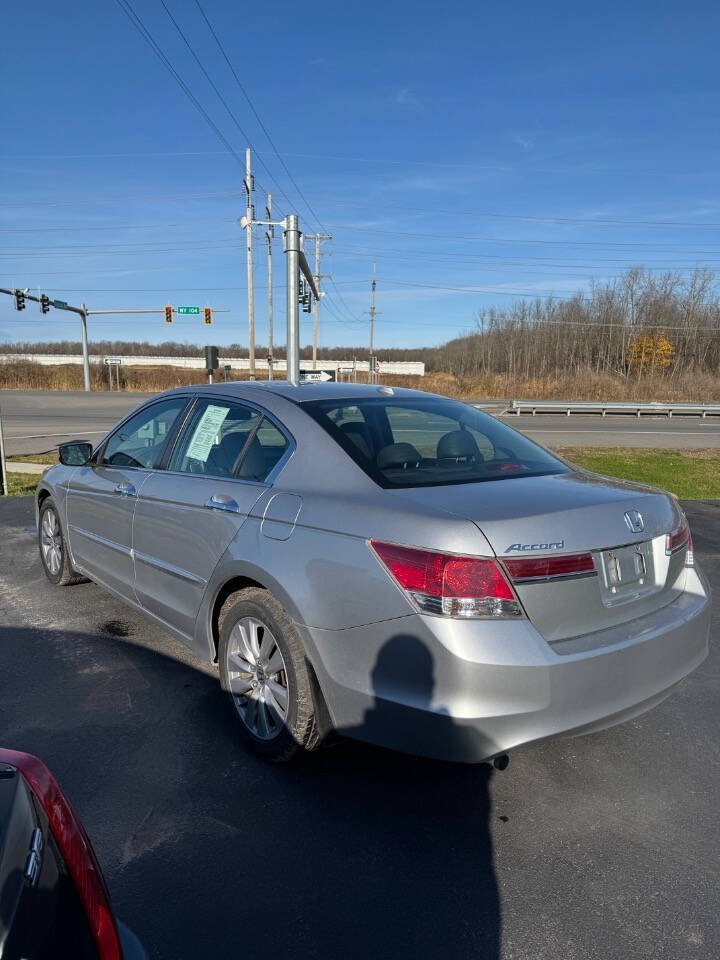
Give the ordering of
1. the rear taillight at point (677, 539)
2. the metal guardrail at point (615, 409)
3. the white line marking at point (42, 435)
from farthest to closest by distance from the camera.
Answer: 1. the metal guardrail at point (615, 409)
2. the white line marking at point (42, 435)
3. the rear taillight at point (677, 539)

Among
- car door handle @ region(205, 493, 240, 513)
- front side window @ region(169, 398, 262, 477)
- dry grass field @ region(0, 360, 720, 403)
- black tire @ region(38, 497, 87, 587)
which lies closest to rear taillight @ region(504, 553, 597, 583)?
car door handle @ region(205, 493, 240, 513)

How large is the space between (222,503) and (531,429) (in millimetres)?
22507

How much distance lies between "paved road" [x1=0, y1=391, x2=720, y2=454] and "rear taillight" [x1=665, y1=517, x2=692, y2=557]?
15.7 m

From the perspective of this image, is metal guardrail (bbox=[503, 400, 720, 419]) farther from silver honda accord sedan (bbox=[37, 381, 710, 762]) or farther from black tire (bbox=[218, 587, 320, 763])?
black tire (bbox=[218, 587, 320, 763])

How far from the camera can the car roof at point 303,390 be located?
353 cm

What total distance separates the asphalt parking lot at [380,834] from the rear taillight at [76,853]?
857 millimetres

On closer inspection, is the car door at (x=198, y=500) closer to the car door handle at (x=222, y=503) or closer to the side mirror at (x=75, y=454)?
the car door handle at (x=222, y=503)

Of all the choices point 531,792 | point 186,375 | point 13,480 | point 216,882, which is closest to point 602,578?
point 531,792

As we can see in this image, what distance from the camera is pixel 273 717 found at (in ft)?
9.87

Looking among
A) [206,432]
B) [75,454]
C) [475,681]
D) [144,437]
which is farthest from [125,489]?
[475,681]

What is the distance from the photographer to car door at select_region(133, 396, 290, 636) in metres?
3.23

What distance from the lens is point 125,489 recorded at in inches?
161

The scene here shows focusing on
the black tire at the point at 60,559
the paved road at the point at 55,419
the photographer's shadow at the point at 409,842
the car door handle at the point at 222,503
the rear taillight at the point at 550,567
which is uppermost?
the car door handle at the point at 222,503

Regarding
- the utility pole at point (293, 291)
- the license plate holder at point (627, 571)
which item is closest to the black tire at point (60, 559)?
the license plate holder at point (627, 571)
